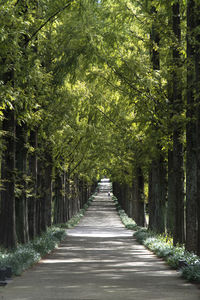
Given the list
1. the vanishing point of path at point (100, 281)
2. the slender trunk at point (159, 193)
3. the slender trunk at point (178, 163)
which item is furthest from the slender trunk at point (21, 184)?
the slender trunk at point (159, 193)

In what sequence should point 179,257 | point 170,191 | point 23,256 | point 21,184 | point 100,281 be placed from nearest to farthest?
point 100,281
point 179,257
point 23,256
point 21,184
point 170,191

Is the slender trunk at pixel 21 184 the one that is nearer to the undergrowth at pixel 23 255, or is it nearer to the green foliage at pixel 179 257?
the undergrowth at pixel 23 255

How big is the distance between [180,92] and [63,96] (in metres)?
6.34

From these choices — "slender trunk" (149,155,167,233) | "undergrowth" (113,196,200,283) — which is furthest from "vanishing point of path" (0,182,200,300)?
"slender trunk" (149,155,167,233)

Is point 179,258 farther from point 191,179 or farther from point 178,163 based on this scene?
point 178,163

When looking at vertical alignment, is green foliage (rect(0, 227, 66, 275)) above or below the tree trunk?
below

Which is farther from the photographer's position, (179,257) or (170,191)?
(170,191)

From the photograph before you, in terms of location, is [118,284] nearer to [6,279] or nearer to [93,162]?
[6,279]

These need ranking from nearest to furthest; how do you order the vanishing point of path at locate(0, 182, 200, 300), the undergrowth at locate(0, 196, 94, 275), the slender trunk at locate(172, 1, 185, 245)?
the vanishing point of path at locate(0, 182, 200, 300), the undergrowth at locate(0, 196, 94, 275), the slender trunk at locate(172, 1, 185, 245)

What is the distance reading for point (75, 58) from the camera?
658 inches

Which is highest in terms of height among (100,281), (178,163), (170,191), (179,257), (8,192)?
(178,163)

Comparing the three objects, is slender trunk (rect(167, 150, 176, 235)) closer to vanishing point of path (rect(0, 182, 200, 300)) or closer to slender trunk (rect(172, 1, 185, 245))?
slender trunk (rect(172, 1, 185, 245))

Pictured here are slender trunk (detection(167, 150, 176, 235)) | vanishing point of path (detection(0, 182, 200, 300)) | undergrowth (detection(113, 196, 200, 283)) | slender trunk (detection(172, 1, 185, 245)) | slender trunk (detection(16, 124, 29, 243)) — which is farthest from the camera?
slender trunk (detection(167, 150, 176, 235))

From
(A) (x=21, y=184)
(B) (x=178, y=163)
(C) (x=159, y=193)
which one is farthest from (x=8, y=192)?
(C) (x=159, y=193)
